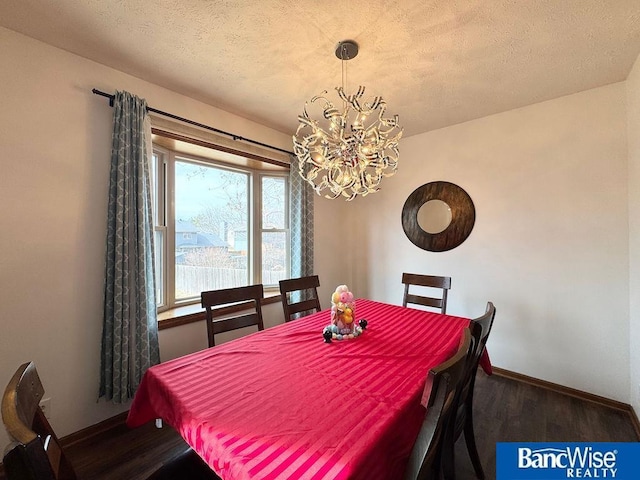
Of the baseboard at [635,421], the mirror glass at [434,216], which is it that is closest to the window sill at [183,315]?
the mirror glass at [434,216]

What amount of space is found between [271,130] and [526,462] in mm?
3334

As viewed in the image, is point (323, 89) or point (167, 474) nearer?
point (167, 474)

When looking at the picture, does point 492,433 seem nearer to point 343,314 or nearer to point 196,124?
point 343,314

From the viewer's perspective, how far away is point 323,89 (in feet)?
7.37

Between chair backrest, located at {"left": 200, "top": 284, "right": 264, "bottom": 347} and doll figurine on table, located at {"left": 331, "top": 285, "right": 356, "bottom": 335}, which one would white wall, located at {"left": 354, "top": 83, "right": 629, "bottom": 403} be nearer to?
doll figurine on table, located at {"left": 331, "top": 285, "right": 356, "bottom": 335}

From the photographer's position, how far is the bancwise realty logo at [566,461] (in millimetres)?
1414

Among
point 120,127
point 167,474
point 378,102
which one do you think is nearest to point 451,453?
point 167,474

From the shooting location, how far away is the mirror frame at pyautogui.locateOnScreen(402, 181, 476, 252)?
287 centimetres

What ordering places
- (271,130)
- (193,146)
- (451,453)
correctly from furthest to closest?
(271,130)
(193,146)
(451,453)

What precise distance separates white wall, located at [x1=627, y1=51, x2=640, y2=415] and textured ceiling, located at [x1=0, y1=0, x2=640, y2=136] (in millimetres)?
219

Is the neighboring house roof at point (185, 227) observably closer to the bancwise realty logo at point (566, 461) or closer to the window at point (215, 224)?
the window at point (215, 224)

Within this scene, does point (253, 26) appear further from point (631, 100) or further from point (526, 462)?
point (526, 462)

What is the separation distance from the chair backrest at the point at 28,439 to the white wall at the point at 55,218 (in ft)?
3.86

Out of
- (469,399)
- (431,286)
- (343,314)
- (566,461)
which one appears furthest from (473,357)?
(431,286)
